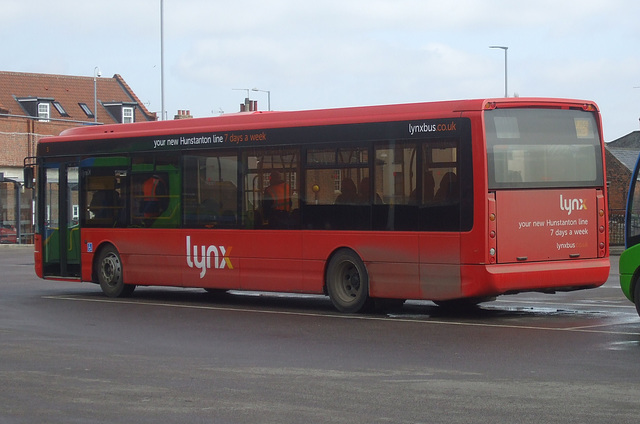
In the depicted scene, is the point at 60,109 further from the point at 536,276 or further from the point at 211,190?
the point at 536,276

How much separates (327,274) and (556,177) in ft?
11.5

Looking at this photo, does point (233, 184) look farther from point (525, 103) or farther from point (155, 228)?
point (525, 103)

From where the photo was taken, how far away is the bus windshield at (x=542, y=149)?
14.5 metres

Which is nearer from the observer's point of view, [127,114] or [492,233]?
[492,233]

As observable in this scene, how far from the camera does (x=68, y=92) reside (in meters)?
75.0

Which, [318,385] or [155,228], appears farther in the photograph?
[155,228]

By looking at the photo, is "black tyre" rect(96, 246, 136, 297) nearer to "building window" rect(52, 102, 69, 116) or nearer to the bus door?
the bus door

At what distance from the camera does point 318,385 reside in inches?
373

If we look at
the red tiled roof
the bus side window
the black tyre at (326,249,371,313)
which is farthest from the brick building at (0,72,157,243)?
the black tyre at (326,249,371,313)

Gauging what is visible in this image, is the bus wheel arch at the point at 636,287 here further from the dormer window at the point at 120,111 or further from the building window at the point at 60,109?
the dormer window at the point at 120,111

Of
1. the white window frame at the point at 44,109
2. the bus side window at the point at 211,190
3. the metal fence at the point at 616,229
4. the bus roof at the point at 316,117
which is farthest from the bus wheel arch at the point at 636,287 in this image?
the white window frame at the point at 44,109

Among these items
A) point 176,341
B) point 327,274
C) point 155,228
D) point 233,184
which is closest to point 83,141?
point 155,228

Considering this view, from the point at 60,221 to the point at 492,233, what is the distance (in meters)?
9.22

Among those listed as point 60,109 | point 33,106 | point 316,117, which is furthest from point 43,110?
point 316,117
